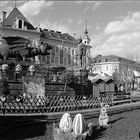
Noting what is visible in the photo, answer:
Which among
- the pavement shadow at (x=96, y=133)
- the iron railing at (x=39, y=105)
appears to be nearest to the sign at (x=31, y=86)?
the iron railing at (x=39, y=105)

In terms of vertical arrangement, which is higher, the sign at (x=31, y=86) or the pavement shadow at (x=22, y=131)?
the sign at (x=31, y=86)

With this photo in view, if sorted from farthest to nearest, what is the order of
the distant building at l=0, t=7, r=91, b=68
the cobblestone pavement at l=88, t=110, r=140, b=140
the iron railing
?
the distant building at l=0, t=7, r=91, b=68, the iron railing, the cobblestone pavement at l=88, t=110, r=140, b=140

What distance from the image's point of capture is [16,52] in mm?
21562

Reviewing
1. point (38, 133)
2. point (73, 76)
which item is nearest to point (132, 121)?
point (38, 133)

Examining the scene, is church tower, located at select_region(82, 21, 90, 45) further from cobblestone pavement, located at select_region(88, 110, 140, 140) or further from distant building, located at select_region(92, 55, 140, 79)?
cobblestone pavement, located at select_region(88, 110, 140, 140)

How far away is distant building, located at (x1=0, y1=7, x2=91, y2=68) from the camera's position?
2717 inches

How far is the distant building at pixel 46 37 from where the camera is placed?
6900 centimetres

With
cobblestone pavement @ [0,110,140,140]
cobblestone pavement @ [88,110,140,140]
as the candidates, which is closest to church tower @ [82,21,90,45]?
cobblestone pavement @ [88,110,140,140]

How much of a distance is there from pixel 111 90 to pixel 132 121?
1765cm

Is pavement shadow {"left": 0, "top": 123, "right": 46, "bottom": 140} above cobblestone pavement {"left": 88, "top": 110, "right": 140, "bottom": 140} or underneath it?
above

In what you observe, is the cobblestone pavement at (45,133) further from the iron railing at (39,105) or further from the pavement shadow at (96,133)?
the iron railing at (39,105)

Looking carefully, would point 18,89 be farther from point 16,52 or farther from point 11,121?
point 11,121

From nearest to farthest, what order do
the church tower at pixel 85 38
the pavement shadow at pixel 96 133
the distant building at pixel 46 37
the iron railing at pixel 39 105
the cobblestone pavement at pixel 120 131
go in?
the pavement shadow at pixel 96 133
the cobblestone pavement at pixel 120 131
the iron railing at pixel 39 105
the distant building at pixel 46 37
the church tower at pixel 85 38

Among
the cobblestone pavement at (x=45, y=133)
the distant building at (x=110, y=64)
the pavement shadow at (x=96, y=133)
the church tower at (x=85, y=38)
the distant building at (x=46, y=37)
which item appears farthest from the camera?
the distant building at (x=110, y=64)
